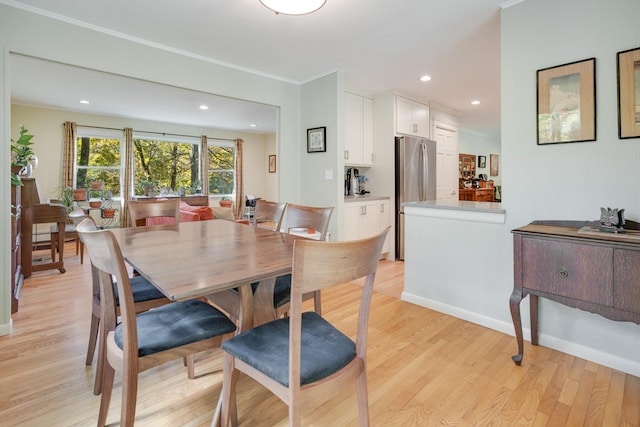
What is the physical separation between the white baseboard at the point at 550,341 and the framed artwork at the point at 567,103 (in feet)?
4.13

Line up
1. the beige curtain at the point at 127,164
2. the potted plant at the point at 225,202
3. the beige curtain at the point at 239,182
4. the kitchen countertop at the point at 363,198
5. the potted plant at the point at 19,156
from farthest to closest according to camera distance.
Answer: the beige curtain at the point at 239,182 → the potted plant at the point at 225,202 → the beige curtain at the point at 127,164 → the kitchen countertop at the point at 363,198 → the potted plant at the point at 19,156

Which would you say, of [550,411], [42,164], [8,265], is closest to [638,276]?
[550,411]

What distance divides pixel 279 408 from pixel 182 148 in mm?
7270

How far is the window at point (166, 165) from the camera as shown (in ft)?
22.9

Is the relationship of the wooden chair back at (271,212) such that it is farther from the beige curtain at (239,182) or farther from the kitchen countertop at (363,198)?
the beige curtain at (239,182)

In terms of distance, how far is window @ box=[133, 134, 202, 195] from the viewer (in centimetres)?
698

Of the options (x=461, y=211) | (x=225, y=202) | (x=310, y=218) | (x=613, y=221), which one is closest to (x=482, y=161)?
(x=225, y=202)

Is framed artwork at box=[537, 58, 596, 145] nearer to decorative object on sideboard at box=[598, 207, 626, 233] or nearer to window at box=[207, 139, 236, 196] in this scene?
decorative object on sideboard at box=[598, 207, 626, 233]

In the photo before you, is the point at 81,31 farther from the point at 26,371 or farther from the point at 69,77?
the point at 26,371

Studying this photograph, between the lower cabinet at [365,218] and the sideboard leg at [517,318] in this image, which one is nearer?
the sideboard leg at [517,318]

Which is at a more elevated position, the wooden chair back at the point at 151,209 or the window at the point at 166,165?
the window at the point at 166,165

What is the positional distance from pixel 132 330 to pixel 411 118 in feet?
14.6

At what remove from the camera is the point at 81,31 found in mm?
2533

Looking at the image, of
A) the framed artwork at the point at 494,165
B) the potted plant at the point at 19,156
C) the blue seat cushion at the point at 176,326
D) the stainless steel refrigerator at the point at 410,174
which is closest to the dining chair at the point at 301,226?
the blue seat cushion at the point at 176,326
